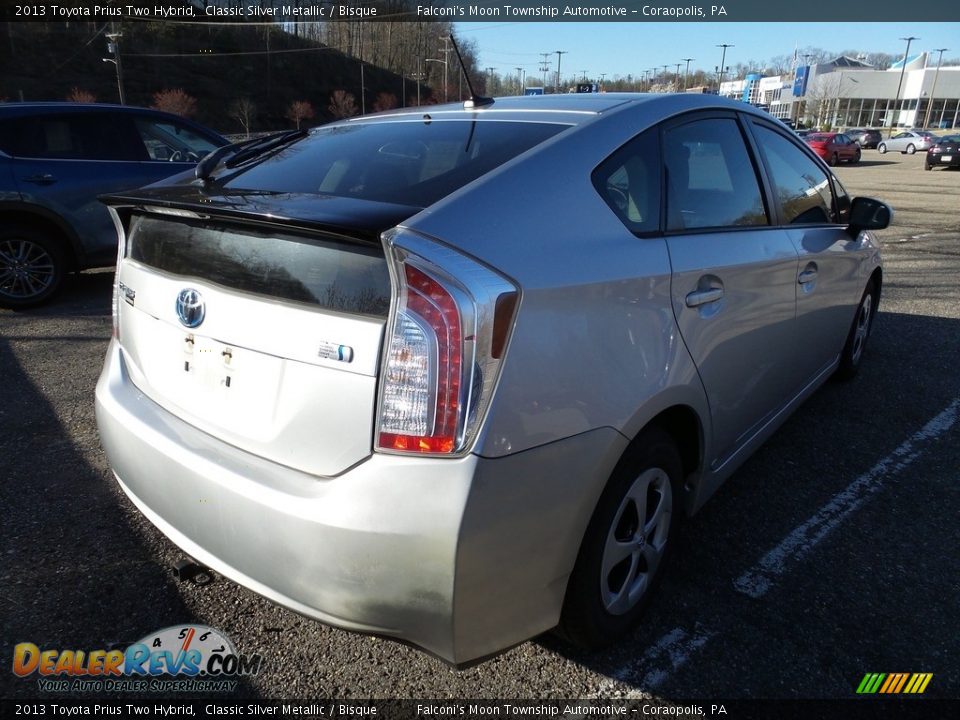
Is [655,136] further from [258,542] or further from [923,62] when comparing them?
[923,62]

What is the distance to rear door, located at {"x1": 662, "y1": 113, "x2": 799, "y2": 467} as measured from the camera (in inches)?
87.1

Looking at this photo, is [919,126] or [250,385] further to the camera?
[919,126]

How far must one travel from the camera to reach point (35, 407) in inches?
156

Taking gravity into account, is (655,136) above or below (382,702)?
above

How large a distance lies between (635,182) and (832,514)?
1839 millimetres

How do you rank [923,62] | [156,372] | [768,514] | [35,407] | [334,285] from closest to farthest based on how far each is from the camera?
[334,285]
[156,372]
[768,514]
[35,407]
[923,62]

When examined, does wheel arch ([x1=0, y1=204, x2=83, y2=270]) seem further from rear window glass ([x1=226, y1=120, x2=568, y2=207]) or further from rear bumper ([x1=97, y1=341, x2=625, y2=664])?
rear bumper ([x1=97, y1=341, x2=625, y2=664])

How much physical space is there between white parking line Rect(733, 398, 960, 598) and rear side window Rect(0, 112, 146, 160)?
6.59 meters

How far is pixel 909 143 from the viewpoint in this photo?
42.2 meters

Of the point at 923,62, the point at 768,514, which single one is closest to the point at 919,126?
the point at 923,62

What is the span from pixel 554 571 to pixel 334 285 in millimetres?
927

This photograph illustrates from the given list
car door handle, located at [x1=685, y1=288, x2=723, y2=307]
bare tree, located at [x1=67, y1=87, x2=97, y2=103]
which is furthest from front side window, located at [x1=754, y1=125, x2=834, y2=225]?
bare tree, located at [x1=67, y1=87, x2=97, y2=103]

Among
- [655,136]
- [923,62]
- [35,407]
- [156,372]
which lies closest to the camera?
[156,372]

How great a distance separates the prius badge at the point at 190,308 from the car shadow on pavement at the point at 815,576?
1476 millimetres
